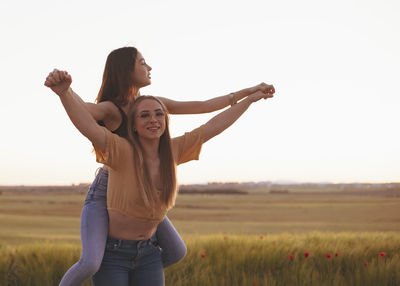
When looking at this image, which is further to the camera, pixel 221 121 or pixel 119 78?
pixel 119 78

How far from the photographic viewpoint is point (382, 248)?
21.2 feet

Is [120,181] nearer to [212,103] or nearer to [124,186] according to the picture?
[124,186]

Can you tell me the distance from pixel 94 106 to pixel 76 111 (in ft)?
1.37

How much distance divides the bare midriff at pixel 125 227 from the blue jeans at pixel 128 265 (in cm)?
3

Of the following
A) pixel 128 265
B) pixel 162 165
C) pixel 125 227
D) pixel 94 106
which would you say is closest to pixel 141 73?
pixel 94 106

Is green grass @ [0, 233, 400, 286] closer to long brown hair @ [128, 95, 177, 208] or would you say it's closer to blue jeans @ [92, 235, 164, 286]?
blue jeans @ [92, 235, 164, 286]

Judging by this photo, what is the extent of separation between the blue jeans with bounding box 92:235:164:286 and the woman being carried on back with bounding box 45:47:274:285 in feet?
0.13

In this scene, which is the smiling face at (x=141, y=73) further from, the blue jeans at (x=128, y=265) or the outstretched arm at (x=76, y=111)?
the blue jeans at (x=128, y=265)

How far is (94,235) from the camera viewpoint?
2924mm

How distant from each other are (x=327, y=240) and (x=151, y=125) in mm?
4521

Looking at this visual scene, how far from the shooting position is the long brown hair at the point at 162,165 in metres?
2.95

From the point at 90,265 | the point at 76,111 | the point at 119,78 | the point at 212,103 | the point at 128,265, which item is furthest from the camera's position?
the point at 212,103

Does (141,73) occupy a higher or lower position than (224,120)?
higher

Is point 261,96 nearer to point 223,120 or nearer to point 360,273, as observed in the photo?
point 223,120
